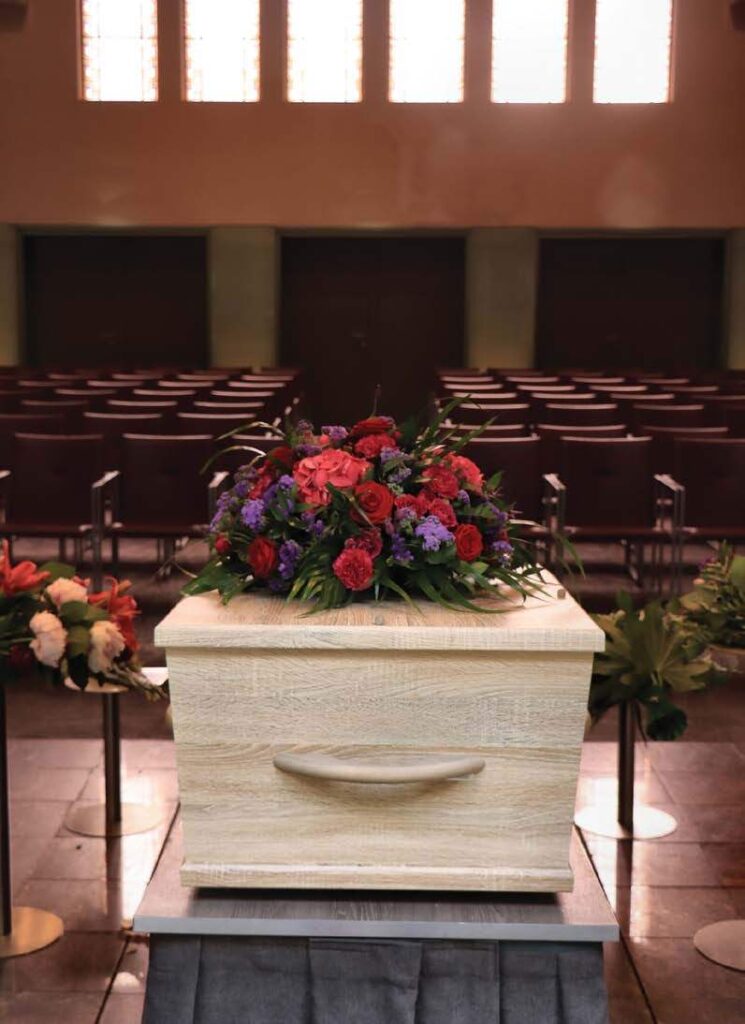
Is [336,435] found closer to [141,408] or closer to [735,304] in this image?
[141,408]

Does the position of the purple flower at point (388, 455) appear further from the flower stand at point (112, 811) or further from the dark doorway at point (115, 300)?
the dark doorway at point (115, 300)

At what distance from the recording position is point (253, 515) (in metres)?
2.19

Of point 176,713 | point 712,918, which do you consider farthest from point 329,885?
point 712,918

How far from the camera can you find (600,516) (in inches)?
278

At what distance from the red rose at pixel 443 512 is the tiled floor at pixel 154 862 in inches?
51.6

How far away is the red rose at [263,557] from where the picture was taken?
6.98 ft

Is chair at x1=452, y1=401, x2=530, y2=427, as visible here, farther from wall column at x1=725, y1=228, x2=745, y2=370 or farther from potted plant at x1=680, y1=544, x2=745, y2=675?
wall column at x1=725, y1=228, x2=745, y2=370

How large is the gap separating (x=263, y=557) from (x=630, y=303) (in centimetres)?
1645

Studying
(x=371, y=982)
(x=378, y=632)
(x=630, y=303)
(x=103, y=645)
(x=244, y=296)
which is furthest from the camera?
(x=630, y=303)

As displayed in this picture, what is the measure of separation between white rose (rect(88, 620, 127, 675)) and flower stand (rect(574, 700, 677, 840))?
160 cm

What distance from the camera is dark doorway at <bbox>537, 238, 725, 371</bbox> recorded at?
1778 centimetres

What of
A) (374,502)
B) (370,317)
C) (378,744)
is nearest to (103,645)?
(374,502)

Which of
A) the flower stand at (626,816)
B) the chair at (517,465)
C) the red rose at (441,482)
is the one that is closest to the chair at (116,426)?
the chair at (517,465)

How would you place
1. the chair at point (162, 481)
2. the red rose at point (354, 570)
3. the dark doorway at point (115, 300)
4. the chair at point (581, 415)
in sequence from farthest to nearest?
the dark doorway at point (115, 300)
the chair at point (581, 415)
the chair at point (162, 481)
the red rose at point (354, 570)
